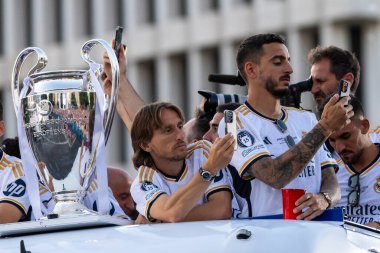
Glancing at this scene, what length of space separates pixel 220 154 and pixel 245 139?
2.24ft

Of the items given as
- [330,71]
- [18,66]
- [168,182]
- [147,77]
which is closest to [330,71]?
[330,71]

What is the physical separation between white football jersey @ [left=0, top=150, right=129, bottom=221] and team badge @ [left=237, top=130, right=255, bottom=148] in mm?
623

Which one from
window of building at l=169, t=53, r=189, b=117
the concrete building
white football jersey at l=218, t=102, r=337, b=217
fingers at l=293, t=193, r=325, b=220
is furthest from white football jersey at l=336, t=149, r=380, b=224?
window of building at l=169, t=53, r=189, b=117

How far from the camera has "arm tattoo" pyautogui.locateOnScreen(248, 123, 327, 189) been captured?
6395 millimetres

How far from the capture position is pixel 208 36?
3866cm

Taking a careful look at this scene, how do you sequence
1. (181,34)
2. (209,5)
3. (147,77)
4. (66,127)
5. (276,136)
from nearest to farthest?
(66,127) < (276,136) < (209,5) < (181,34) < (147,77)

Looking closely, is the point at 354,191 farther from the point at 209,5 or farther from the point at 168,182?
the point at 209,5

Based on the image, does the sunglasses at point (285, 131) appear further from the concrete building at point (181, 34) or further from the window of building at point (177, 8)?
the window of building at point (177, 8)

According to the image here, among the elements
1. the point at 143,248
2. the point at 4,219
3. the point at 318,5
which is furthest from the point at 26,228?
the point at 318,5

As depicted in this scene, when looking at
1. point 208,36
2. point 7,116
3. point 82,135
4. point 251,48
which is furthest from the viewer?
point 7,116

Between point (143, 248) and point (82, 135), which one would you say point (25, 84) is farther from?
point (143, 248)

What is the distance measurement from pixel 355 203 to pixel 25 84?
1932 mm

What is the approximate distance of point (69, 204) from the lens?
19.1ft

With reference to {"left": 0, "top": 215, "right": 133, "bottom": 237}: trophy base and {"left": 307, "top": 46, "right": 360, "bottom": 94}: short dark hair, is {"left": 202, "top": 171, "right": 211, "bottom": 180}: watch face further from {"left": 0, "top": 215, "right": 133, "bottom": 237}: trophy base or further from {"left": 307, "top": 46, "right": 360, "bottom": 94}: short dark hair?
{"left": 307, "top": 46, "right": 360, "bottom": 94}: short dark hair
